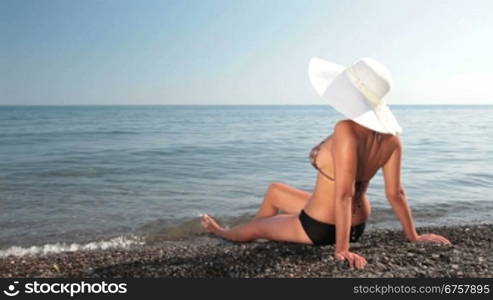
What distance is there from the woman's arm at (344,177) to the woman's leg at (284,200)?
116cm

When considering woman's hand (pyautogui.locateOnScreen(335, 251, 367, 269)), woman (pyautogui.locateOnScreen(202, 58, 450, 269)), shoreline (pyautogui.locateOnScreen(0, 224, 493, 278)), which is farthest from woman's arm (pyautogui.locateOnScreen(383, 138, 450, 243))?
woman's hand (pyautogui.locateOnScreen(335, 251, 367, 269))

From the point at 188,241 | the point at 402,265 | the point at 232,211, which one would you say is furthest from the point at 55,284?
the point at 232,211

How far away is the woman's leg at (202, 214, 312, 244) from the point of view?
488 cm

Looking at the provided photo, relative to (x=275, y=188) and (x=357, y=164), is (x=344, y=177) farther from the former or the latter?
(x=275, y=188)

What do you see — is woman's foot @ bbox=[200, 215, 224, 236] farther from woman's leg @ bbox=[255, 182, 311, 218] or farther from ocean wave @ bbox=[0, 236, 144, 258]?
ocean wave @ bbox=[0, 236, 144, 258]

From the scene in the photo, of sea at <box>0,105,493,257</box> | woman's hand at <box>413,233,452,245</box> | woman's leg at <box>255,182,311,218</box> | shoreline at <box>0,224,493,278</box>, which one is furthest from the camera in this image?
sea at <box>0,105,493,257</box>

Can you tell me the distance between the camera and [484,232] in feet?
21.3

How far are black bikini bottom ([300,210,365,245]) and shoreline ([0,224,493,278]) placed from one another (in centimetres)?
19

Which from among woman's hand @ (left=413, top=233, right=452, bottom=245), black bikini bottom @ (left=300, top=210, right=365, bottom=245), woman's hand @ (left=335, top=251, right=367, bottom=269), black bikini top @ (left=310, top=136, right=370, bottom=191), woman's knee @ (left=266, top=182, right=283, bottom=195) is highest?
black bikini top @ (left=310, top=136, right=370, bottom=191)

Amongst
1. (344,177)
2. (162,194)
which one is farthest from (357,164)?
(162,194)

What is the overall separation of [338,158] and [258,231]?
A: 188 cm

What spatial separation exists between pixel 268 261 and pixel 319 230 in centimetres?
67

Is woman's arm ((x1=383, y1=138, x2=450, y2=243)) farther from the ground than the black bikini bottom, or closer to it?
farther from the ground

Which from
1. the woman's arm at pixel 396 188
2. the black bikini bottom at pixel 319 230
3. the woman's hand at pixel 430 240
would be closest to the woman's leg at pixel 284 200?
the black bikini bottom at pixel 319 230
